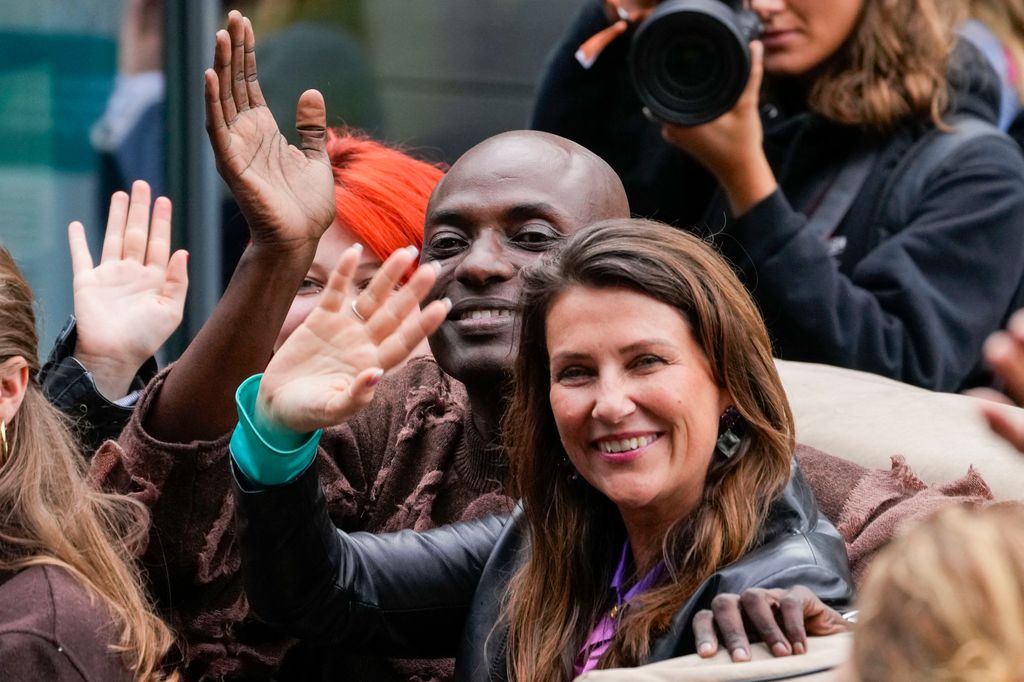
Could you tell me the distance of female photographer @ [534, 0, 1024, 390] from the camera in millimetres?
2871

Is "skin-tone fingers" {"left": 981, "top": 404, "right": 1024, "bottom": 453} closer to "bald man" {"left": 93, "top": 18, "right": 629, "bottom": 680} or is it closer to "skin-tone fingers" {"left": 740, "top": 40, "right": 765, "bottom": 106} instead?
"bald man" {"left": 93, "top": 18, "right": 629, "bottom": 680}

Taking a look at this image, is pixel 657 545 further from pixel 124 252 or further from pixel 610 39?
pixel 610 39

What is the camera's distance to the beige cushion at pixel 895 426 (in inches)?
95.3

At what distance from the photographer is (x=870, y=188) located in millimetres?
2975

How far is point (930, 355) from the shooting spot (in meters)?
2.89

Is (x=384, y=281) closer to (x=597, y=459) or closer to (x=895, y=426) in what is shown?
(x=597, y=459)

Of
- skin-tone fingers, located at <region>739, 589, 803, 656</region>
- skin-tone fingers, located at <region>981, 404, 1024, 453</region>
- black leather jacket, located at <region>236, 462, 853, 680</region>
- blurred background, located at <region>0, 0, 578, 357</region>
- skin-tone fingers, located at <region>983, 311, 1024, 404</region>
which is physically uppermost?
skin-tone fingers, located at <region>983, 311, 1024, 404</region>

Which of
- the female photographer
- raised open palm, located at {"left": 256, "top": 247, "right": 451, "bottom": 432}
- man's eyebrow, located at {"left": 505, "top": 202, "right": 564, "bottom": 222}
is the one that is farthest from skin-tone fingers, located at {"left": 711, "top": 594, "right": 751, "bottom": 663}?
the female photographer

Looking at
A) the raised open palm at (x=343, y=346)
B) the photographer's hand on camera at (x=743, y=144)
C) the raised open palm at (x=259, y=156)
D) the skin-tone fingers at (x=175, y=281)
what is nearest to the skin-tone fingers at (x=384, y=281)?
the raised open palm at (x=343, y=346)

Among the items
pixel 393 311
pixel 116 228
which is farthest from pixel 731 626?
pixel 116 228

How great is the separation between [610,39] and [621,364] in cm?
127

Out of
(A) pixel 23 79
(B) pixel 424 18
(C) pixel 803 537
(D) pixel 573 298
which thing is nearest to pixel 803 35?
(D) pixel 573 298

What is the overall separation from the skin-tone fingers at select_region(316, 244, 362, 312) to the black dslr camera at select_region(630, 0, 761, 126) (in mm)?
901

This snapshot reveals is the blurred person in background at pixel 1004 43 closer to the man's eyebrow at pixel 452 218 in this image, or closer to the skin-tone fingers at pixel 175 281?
the man's eyebrow at pixel 452 218
